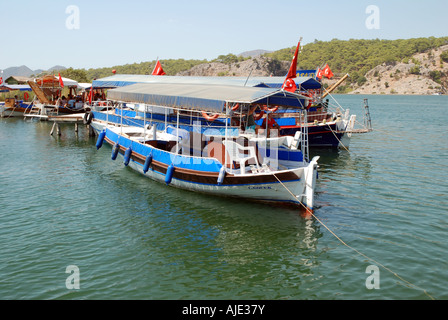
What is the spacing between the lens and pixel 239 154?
1546cm

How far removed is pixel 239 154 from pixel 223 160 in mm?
718

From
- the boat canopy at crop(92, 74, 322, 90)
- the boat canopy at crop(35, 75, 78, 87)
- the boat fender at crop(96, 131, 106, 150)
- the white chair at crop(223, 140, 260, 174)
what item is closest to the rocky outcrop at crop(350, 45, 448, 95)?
the boat canopy at crop(92, 74, 322, 90)

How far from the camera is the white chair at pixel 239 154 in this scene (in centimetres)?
1482

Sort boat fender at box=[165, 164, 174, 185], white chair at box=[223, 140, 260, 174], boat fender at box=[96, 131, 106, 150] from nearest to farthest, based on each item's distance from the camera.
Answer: white chair at box=[223, 140, 260, 174] → boat fender at box=[165, 164, 174, 185] → boat fender at box=[96, 131, 106, 150]

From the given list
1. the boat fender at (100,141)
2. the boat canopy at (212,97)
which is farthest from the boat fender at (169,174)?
the boat fender at (100,141)

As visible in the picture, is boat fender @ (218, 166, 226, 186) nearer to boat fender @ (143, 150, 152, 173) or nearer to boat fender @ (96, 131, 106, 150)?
boat fender @ (143, 150, 152, 173)

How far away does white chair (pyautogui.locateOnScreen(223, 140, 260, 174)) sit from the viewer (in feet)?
48.6

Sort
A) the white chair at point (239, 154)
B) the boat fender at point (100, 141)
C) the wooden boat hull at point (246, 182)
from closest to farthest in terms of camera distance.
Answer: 1. the wooden boat hull at point (246, 182)
2. the white chair at point (239, 154)
3. the boat fender at point (100, 141)

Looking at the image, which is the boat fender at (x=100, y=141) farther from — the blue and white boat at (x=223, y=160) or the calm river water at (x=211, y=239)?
the blue and white boat at (x=223, y=160)

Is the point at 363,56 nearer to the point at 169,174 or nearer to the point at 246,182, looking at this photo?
the point at 169,174

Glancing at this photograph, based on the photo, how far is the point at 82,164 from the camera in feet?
73.4

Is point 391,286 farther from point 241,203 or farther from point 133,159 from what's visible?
point 133,159

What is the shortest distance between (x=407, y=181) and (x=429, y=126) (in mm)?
28398

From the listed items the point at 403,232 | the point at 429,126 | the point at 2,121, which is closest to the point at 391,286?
the point at 403,232
